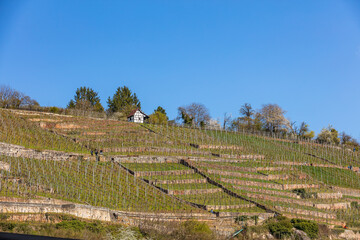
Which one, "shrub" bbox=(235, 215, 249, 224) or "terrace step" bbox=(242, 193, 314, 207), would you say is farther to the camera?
"terrace step" bbox=(242, 193, 314, 207)

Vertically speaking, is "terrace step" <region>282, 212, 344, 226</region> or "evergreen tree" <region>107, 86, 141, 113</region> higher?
"evergreen tree" <region>107, 86, 141, 113</region>

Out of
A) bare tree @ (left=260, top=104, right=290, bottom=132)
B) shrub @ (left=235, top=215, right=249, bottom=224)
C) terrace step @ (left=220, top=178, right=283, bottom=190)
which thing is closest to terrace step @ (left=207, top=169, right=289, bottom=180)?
terrace step @ (left=220, top=178, right=283, bottom=190)

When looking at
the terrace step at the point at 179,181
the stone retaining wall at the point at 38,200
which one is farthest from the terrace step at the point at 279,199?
the stone retaining wall at the point at 38,200

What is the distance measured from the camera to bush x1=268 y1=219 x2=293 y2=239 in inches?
1444

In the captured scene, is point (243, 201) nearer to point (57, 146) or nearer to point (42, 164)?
point (42, 164)

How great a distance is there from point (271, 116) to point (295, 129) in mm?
6077

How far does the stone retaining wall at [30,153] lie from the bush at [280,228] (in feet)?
73.5

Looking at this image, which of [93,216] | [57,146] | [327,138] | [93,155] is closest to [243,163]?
[93,155]

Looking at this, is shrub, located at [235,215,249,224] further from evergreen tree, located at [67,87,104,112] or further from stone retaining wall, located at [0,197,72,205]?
evergreen tree, located at [67,87,104,112]

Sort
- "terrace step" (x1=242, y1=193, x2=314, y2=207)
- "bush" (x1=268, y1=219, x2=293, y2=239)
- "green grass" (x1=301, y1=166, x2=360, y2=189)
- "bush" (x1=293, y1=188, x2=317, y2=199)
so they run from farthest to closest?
"green grass" (x1=301, y1=166, x2=360, y2=189), "bush" (x1=293, y1=188, x2=317, y2=199), "terrace step" (x1=242, y1=193, x2=314, y2=207), "bush" (x1=268, y1=219, x2=293, y2=239)

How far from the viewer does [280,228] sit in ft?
121

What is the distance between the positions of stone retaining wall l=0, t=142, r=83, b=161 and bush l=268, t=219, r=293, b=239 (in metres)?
22.4

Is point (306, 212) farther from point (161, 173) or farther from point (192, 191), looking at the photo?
point (161, 173)

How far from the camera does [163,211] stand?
36.1m
